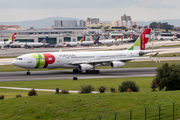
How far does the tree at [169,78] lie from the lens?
36.3 m

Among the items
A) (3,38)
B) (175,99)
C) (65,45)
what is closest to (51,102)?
(175,99)

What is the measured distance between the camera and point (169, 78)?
1438 inches

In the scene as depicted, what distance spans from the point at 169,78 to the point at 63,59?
27.1 metres

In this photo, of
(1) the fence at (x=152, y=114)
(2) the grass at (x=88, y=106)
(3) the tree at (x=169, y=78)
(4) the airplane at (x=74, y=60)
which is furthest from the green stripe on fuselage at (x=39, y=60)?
(1) the fence at (x=152, y=114)

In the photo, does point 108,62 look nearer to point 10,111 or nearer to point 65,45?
point 10,111

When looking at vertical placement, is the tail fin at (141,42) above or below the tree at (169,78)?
above

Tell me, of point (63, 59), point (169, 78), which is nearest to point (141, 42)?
point (63, 59)

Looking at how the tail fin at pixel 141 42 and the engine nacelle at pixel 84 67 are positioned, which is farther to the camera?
the tail fin at pixel 141 42

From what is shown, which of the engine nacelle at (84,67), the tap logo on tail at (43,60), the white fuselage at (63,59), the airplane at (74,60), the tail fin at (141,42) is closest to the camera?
the white fuselage at (63,59)

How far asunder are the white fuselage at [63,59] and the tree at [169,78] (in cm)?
2249

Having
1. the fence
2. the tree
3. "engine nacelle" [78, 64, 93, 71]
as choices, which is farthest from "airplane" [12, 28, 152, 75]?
the fence

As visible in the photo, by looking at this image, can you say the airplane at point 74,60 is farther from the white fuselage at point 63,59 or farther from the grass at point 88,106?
the grass at point 88,106

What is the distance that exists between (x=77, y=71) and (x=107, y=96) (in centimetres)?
3234

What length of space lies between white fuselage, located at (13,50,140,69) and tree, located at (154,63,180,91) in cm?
2249
